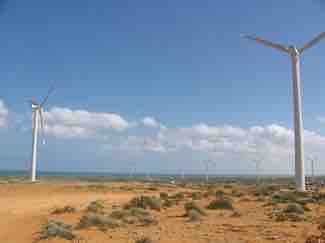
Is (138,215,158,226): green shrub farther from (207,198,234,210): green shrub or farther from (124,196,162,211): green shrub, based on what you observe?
(207,198,234,210): green shrub

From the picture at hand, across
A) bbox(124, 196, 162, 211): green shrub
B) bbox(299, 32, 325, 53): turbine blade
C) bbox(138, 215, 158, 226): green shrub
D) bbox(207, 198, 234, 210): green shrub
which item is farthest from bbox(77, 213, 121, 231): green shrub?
bbox(299, 32, 325, 53): turbine blade

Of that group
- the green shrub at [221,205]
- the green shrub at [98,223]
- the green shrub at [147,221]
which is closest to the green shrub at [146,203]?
the green shrub at [221,205]

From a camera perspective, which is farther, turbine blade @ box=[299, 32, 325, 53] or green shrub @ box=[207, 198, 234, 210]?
turbine blade @ box=[299, 32, 325, 53]

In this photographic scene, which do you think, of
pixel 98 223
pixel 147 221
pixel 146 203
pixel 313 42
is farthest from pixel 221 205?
pixel 313 42

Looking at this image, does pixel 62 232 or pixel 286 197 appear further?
pixel 286 197

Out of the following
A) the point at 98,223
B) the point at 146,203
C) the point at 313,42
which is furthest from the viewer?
the point at 313,42

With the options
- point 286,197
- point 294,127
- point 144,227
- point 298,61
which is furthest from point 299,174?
point 144,227

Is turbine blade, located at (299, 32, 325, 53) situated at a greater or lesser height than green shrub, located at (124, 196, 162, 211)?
greater

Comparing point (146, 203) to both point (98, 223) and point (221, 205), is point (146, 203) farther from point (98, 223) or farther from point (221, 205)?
point (98, 223)

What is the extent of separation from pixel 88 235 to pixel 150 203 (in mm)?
13572

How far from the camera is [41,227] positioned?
1878 cm

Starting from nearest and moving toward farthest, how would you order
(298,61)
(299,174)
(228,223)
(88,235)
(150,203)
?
(88,235)
(228,223)
(150,203)
(299,174)
(298,61)

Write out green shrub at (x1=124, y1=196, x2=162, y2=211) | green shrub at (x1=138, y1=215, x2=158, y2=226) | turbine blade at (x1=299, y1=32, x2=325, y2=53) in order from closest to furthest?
green shrub at (x1=138, y1=215, x2=158, y2=226)
green shrub at (x1=124, y1=196, x2=162, y2=211)
turbine blade at (x1=299, y1=32, x2=325, y2=53)

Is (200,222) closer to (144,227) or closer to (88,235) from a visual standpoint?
(144,227)
